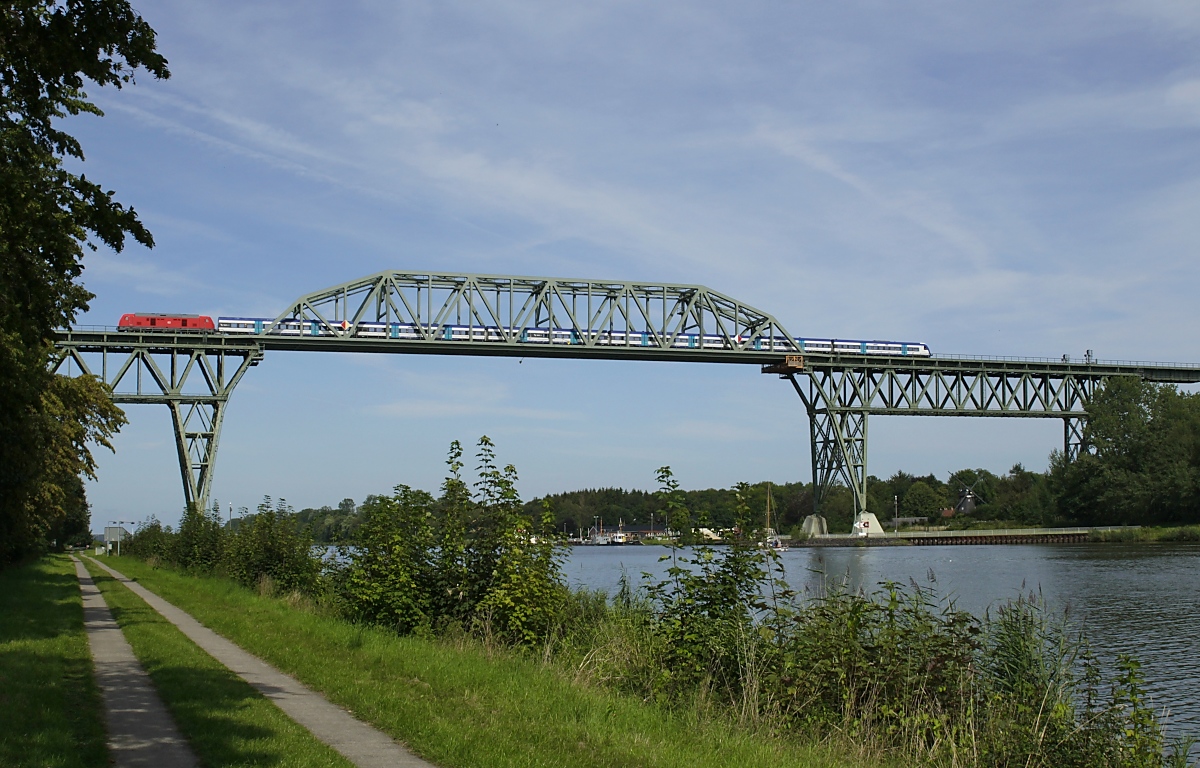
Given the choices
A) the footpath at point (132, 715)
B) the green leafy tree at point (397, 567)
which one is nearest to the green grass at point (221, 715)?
the footpath at point (132, 715)

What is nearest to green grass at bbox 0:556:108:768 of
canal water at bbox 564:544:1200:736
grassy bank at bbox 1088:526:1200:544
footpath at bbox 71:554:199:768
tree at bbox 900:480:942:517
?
footpath at bbox 71:554:199:768

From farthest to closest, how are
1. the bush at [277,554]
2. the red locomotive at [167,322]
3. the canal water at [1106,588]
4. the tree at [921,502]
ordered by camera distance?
the tree at [921,502] → the red locomotive at [167,322] → the bush at [277,554] → the canal water at [1106,588]

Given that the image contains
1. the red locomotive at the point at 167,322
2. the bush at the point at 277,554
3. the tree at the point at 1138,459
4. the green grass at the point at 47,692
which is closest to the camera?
the green grass at the point at 47,692

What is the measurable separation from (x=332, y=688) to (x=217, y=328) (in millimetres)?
70425

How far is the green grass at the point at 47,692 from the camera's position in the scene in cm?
1036

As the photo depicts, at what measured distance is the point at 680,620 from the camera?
16344 mm

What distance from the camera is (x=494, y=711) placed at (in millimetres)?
12781

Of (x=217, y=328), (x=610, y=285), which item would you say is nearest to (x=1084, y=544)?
(x=610, y=285)

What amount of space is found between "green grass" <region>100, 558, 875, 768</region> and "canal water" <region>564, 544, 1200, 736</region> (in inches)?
175

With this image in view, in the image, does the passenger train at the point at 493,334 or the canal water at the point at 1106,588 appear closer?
the canal water at the point at 1106,588

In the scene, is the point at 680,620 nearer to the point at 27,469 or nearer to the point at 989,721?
the point at 989,721

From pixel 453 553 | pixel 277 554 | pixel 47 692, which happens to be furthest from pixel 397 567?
pixel 277 554

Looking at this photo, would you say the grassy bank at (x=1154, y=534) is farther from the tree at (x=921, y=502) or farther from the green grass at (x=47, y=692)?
the tree at (x=921, y=502)

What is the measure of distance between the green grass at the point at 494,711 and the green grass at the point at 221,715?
943 millimetres
